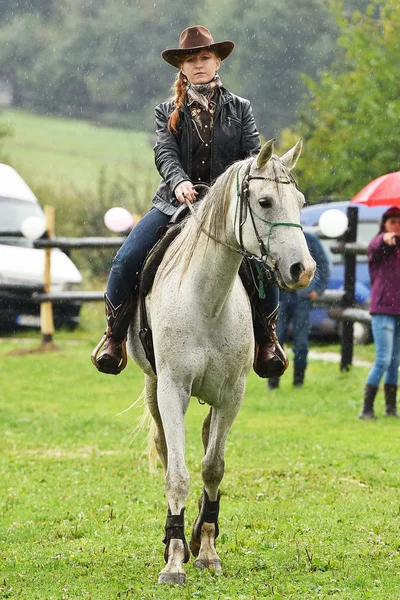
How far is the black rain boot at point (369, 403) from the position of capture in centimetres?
1334

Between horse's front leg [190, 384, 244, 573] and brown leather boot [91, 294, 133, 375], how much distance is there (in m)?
0.84

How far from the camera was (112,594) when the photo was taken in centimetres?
611

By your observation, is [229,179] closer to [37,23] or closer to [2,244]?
[2,244]

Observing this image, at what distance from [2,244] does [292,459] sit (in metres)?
12.3

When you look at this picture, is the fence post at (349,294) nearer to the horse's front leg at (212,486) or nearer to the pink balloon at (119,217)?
the pink balloon at (119,217)

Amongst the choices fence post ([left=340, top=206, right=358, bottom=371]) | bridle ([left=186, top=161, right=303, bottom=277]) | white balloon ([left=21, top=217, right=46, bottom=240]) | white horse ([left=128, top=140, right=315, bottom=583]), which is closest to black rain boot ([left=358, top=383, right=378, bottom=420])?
fence post ([left=340, top=206, right=358, bottom=371])

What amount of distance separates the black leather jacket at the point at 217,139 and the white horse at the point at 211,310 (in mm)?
519

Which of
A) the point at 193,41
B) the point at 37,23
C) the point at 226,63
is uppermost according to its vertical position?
the point at 37,23

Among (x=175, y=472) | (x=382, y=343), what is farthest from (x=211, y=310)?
(x=382, y=343)

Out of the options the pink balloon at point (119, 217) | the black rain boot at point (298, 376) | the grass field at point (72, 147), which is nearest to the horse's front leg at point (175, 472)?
the pink balloon at point (119, 217)

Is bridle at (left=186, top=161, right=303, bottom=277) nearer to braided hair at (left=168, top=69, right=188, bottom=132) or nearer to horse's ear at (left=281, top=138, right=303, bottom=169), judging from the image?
horse's ear at (left=281, top=138, right=303, bottom=169)

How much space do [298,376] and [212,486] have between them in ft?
30.5

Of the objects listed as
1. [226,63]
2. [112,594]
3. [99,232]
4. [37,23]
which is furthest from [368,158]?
[37,23]

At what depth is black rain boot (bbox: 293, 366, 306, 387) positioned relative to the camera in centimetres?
1619
